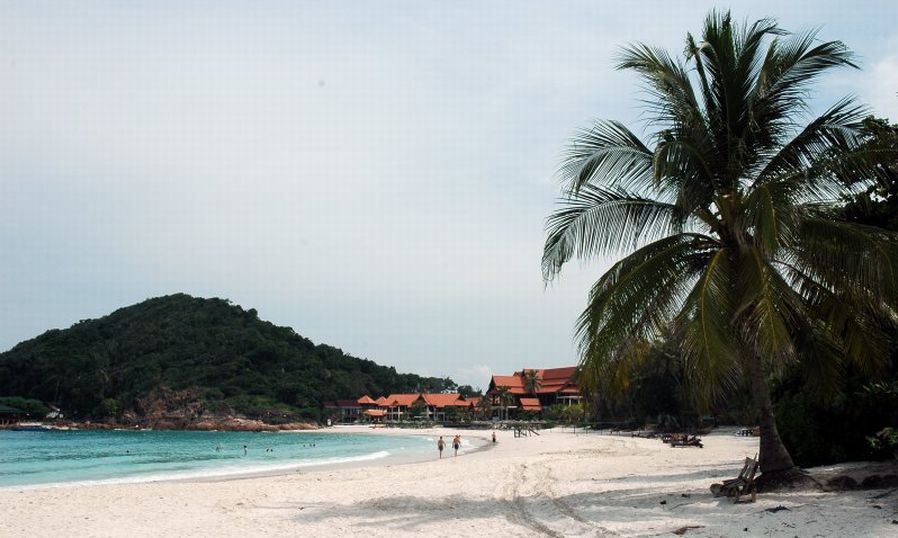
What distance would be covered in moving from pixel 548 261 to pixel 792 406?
611 centimetres

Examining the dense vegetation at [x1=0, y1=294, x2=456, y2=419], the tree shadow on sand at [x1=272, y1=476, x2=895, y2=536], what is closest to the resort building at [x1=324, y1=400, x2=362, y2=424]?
the dense vegetation at [x1=0, y1=294, x2=456, y2=419]

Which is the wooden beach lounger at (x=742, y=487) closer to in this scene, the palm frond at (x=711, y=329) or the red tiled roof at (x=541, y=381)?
the palm frond at (x=711, y=329)

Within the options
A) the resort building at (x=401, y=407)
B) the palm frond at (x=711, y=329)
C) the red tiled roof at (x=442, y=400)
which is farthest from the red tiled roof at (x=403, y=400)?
the palm frond at (x=711, y=329)

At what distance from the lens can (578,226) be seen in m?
10.7

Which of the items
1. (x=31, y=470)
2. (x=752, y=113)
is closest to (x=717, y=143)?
(x=752, y=113)

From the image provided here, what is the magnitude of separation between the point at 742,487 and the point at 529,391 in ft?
258

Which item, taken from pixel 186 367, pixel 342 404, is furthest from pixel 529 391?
pixel 186 367

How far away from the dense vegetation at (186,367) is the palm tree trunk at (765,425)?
10132 cm

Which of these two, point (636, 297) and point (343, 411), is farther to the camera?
point (343, 411)

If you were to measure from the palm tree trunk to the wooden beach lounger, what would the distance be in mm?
210

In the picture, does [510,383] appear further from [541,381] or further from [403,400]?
[403,400]

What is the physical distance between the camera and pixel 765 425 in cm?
1038

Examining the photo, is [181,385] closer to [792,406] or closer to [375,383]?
[375,383]

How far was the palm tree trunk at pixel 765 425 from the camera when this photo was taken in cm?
1028
